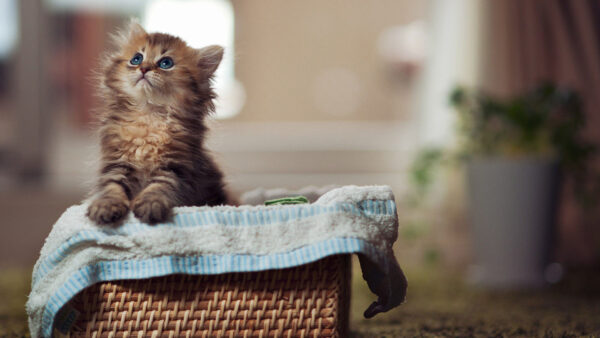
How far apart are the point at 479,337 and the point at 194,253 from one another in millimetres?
680

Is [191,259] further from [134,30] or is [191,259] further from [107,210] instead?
[134,30]

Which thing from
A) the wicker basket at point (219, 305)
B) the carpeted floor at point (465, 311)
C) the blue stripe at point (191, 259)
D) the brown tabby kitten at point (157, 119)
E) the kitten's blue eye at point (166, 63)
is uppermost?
the kitten's blue eye at point (166, 63)

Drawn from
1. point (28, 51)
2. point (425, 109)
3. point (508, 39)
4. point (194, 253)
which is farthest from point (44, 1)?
point (194, 253)

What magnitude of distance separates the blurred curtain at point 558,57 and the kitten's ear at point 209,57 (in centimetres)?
184

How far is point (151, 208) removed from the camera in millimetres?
938

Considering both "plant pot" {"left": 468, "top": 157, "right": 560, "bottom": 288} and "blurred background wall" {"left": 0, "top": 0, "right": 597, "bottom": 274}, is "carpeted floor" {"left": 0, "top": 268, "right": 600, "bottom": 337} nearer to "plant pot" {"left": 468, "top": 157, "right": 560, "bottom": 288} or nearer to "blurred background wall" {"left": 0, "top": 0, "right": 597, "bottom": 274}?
"plant pot" {"left": 468, "top": 157, "right": 560, "bottom": 288}

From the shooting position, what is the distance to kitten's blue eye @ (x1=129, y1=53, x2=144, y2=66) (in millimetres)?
1095

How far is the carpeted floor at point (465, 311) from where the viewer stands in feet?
4.53

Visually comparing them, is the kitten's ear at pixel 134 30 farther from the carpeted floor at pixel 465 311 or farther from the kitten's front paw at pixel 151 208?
the carpeted floor at pixel 465 311

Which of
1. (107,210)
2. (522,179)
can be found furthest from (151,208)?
(522,179)

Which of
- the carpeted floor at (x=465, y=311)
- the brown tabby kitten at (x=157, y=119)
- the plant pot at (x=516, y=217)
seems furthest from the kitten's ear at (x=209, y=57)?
the plant pot at (x=516, y=217)

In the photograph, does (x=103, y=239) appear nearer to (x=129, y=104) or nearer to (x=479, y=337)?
(x=129, y=104)

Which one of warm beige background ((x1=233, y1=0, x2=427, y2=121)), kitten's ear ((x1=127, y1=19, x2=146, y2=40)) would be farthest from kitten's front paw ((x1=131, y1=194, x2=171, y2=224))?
warm beige background ((x1=233, y1=0, x2=427, y2=121))

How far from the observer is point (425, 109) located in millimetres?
3041
